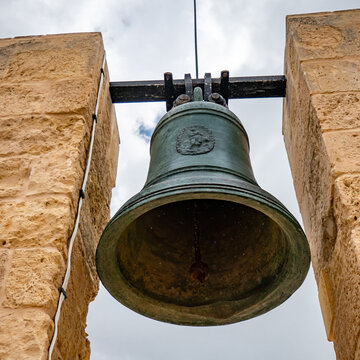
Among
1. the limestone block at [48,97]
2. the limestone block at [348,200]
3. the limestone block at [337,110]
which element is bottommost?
the limestone block at [348,200]

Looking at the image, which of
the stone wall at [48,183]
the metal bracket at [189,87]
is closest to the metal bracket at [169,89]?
the metal bracket at [189,87]

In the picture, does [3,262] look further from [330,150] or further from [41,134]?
[330,150]

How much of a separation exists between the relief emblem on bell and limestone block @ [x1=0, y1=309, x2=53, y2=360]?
0.91m

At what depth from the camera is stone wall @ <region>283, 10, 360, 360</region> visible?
6.56ft

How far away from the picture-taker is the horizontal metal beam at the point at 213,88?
3.14 m

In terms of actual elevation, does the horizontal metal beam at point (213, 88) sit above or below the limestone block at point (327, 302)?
above

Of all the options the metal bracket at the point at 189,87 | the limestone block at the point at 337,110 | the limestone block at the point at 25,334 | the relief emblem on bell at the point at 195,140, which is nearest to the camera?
the limestone block at the point at 25,334

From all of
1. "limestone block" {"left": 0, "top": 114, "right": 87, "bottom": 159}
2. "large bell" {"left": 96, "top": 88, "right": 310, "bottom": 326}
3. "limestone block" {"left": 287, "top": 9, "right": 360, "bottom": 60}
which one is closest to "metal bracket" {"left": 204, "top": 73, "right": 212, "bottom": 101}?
"large bell" {"left": 96, "top": 88, "right": 310, "bottom": 326}

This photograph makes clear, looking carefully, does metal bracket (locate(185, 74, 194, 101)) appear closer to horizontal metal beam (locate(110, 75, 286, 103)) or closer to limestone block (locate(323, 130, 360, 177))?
horizontal metal beam (locate(110, 75, 286, 103))

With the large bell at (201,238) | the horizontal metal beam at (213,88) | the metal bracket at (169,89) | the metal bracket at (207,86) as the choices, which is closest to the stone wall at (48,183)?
the horizontal metal beam at (213,88)

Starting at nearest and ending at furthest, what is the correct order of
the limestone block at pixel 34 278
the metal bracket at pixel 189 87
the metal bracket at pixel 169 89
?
the limestone block at pixel 34 278 → the metal bracket at pixel 189 87 → the metal bracket at pixel 169 89

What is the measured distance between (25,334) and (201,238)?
1.05m

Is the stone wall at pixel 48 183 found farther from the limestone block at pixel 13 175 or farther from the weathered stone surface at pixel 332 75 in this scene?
the weathered stone surface at pixel 332 75

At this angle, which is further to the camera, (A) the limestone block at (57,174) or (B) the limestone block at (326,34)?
(B) the limestone block at (326,34)
